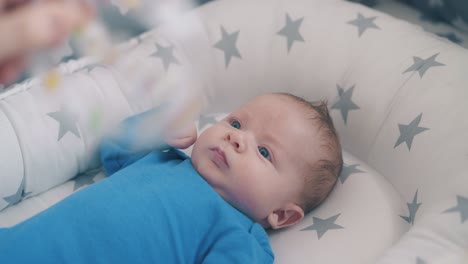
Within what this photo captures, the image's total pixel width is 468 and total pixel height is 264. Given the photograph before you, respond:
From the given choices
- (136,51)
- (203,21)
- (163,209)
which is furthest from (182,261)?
(203,21)

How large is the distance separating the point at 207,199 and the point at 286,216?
13cm

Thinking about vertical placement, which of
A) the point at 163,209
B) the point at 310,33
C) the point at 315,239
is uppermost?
the point at 310,33

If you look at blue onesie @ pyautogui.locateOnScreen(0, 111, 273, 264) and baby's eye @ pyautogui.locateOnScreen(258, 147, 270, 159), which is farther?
baby's eye @ pyautogui.locateOnScreen(258, 147, 270, 159)

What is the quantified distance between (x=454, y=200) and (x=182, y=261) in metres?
0.37

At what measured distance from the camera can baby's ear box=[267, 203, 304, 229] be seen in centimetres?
84

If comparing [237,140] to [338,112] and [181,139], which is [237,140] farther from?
[338,112]

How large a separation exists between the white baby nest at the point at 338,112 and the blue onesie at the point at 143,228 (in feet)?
0.34

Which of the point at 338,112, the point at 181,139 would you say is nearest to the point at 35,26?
the point at 181,139

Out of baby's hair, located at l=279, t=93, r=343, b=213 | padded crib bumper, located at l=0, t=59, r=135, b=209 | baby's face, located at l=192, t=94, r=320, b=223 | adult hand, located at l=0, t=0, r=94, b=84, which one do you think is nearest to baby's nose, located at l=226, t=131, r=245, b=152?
baby's face, located at l=192, t=94, r=320, b=223

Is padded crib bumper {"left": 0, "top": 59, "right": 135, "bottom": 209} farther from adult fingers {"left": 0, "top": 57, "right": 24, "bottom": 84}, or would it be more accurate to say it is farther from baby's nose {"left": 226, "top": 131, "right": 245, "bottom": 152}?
adult fingers {"left": 0, "top": 57, "right": 24, "bottom": 84}

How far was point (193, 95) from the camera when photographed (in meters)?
0.89

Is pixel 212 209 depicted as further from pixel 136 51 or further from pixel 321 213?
pixel 136 51

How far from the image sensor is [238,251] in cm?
75

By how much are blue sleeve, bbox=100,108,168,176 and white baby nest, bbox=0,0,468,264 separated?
3 cm
